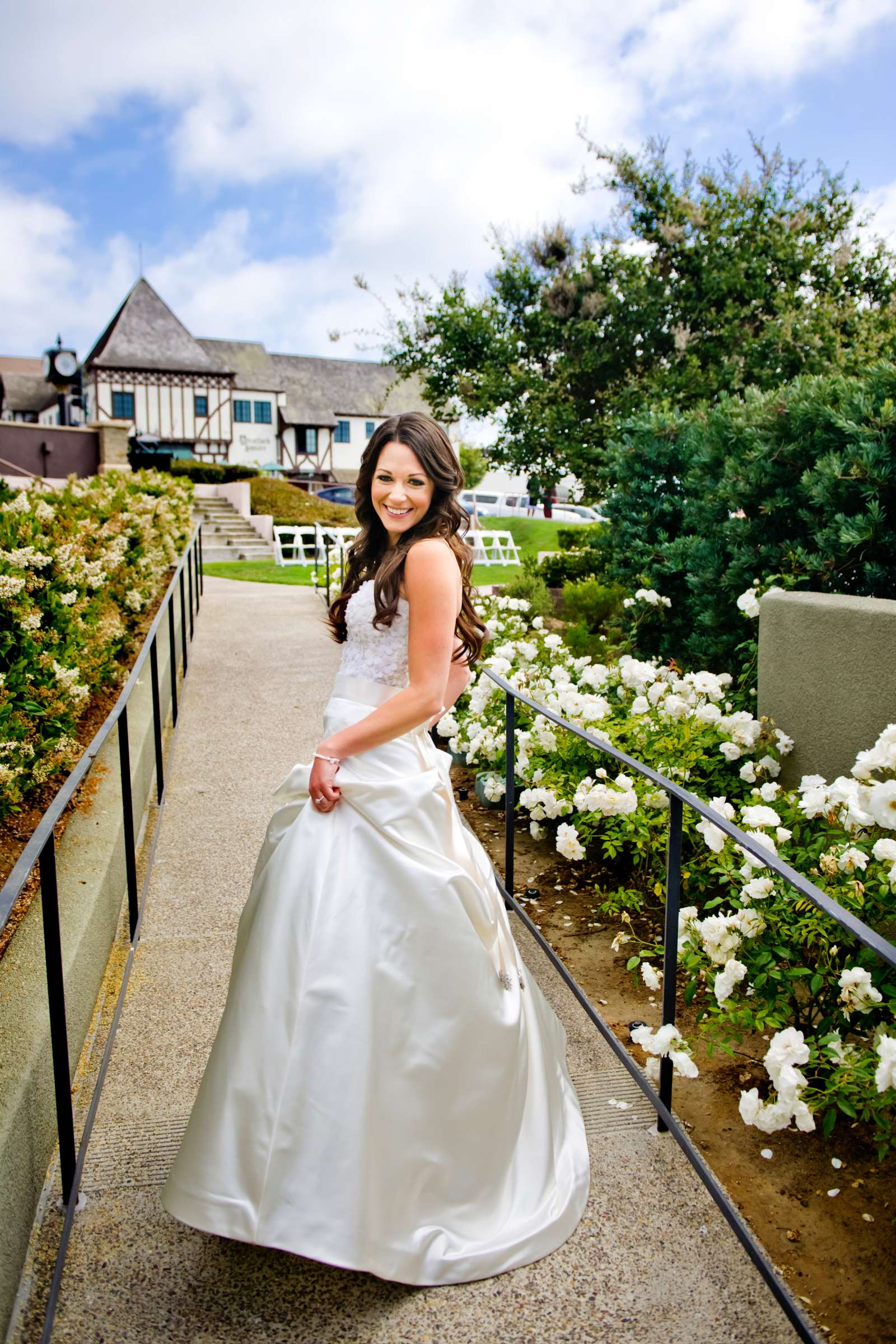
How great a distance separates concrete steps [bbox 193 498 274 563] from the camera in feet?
71.9

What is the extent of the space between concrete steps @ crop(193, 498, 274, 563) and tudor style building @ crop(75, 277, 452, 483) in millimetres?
7347

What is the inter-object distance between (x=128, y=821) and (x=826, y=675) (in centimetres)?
272

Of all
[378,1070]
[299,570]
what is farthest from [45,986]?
[299,570]

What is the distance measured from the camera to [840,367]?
1061cm

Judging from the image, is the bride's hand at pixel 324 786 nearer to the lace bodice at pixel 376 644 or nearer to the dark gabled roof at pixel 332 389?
the lace bodice at pixel 376 644

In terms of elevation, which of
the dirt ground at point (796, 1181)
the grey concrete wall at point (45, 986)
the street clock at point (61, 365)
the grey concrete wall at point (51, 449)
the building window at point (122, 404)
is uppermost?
the building window at point (122, 404)

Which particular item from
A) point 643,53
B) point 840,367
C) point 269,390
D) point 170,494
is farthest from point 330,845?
point 269,390

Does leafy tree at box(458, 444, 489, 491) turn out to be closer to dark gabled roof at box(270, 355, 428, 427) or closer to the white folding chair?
dark gabled roof at box(270, 355, 428, 427)

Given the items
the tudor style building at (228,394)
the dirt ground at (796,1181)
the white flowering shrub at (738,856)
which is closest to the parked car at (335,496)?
the tudor style building at (228,394)

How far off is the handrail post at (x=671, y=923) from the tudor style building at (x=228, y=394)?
95.8 feet

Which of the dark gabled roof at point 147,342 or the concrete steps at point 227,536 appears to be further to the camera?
the dark gabled roof at point 147,342

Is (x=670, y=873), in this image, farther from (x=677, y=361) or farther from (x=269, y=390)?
(x=269, y=390)

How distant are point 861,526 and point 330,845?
351 cm

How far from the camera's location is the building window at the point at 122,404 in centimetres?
3666
